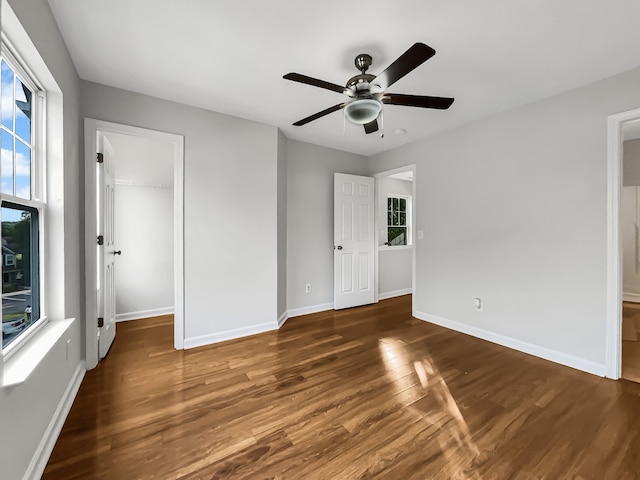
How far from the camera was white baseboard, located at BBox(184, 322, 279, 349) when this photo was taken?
278 cm

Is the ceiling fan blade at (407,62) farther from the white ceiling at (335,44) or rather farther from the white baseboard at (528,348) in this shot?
the white baseboard at (528,348)

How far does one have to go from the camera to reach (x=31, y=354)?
1.32 metres

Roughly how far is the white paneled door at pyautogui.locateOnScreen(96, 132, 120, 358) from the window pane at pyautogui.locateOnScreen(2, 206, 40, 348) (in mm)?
850

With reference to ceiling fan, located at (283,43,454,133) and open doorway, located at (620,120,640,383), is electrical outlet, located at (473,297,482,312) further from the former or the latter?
ceiling fan, located at (283,43,454,133)

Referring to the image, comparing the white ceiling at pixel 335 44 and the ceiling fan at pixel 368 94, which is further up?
the white ceiling at pixel 335 44

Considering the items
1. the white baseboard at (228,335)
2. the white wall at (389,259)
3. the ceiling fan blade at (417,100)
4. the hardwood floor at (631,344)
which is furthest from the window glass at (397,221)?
the ceiling fan blade at (417,100)

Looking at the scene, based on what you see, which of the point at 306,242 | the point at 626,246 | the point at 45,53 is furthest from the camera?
the point at 626,246

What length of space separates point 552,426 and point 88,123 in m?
4.04

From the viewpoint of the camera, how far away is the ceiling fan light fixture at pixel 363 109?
70.4 inches

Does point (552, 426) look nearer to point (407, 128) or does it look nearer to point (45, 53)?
point (407, 128)

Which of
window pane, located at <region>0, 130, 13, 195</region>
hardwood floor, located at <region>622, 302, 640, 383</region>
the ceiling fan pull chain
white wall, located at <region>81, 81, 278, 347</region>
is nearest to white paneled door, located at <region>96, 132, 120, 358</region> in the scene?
white wall, located at <region>81, 81, 278, 347</region>

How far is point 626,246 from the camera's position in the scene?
4.42 metres

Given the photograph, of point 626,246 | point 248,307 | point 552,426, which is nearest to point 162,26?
point 248,307

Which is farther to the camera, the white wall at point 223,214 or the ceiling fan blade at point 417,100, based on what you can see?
the white wall at point 223,214
